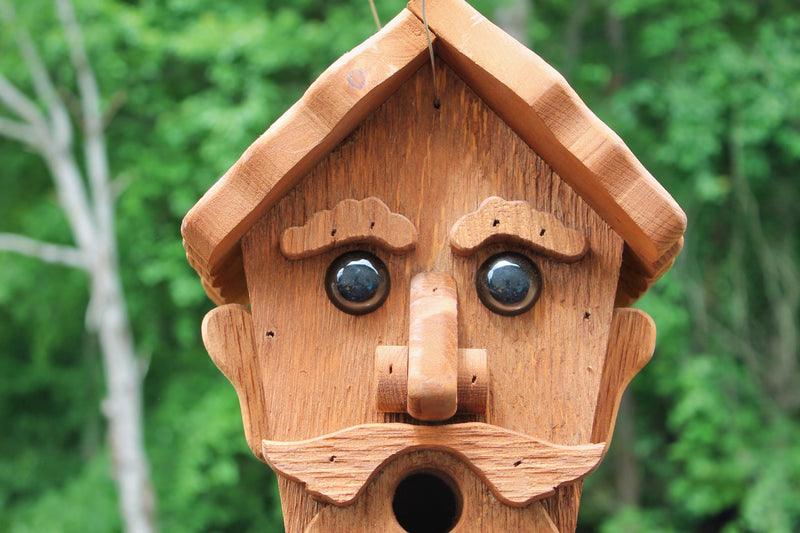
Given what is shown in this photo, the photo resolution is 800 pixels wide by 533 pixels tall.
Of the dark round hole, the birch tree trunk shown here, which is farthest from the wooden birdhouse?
the birch tree trunk

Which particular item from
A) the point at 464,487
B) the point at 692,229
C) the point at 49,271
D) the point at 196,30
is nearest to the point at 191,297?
the point at 196,30

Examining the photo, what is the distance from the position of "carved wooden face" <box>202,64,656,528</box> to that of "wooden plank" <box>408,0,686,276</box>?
0.08 meters

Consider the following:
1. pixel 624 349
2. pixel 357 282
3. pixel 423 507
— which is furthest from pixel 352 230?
pixel 423 507

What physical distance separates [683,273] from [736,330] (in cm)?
49

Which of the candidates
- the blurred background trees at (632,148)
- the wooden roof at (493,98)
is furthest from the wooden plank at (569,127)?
the blurred background trees at (632,148)

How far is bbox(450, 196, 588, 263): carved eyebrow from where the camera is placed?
1.06 meters

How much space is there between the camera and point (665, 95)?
4680 millimetres

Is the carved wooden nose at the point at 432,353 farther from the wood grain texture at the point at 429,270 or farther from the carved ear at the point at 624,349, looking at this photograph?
the carved ear at the point at 624,349

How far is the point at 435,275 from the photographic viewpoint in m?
1.08

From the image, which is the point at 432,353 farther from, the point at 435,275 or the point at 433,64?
the point at 433,64

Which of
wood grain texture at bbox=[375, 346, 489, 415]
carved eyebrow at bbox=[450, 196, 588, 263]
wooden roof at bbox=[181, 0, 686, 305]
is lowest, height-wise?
wood grain texture at bbox=[375, 346, 489, 415]

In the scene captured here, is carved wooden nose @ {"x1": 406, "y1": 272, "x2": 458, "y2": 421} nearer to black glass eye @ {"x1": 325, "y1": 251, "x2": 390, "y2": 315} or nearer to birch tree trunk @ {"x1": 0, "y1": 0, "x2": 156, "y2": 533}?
black glass eye @ {"x1": 325, "y1": 251, "x2": 390, "y2": 315}

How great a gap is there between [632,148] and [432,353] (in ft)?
14.7

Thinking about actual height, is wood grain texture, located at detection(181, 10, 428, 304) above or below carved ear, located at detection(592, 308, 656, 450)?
above
